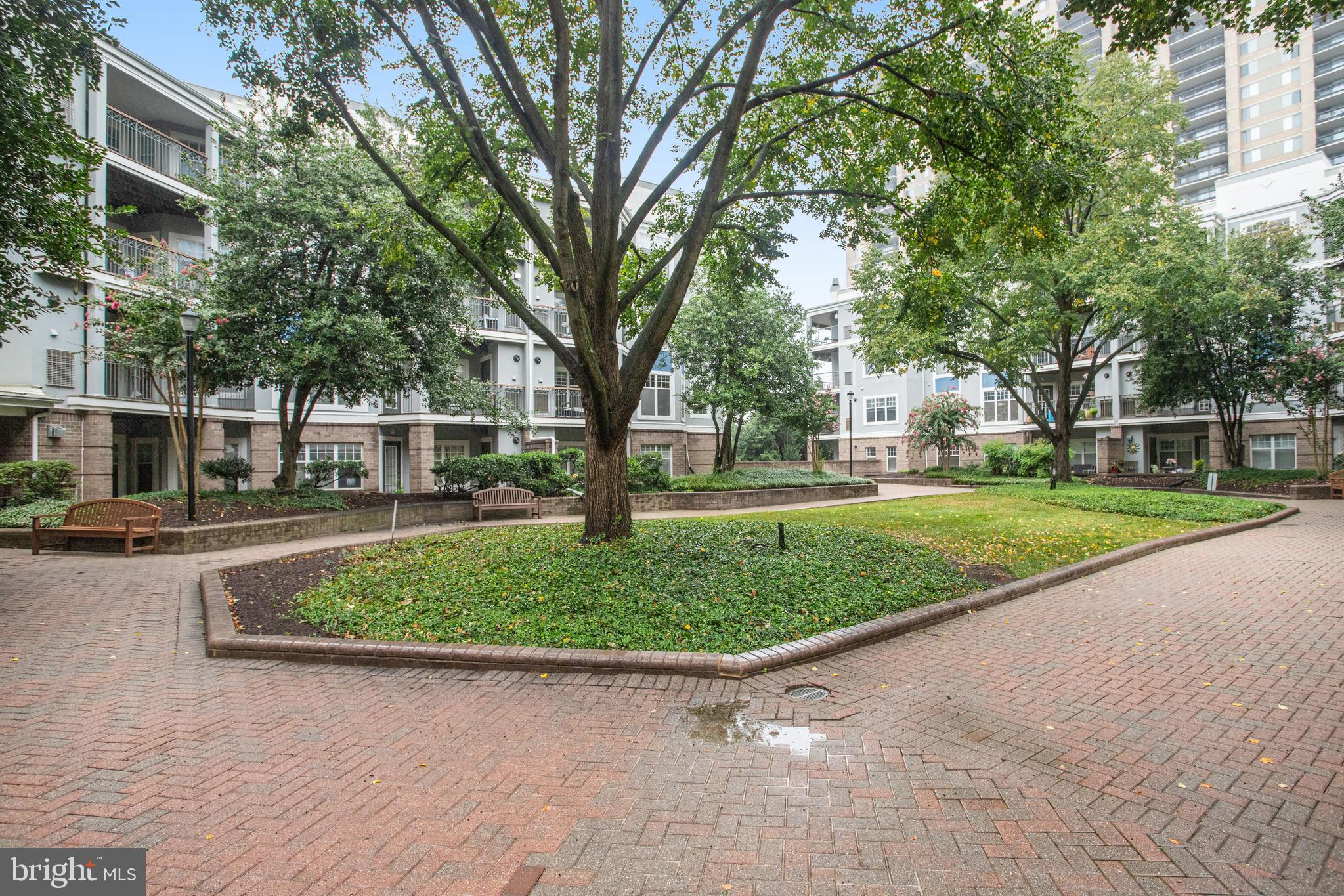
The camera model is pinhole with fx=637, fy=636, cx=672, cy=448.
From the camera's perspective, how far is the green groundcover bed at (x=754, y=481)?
21.9m

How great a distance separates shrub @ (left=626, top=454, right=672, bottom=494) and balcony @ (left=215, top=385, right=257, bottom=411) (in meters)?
13.6

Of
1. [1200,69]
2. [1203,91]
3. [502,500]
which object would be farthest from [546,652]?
[1200,69]

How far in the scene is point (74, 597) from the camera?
8203 mm

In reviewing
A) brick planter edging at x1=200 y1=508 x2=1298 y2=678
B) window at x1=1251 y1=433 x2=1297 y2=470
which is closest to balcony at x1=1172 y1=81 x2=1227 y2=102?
window at x1=1251 y1=433 x2=1297 y2=470

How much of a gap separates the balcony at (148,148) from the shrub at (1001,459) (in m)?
36.5

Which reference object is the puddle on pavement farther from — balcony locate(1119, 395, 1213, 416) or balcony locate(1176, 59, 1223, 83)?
balcony locate(1176, 59, 1223, 83)

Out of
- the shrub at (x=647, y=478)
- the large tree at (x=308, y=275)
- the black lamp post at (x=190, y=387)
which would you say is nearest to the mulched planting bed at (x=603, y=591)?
the black lamp post at (x=190, y=387)

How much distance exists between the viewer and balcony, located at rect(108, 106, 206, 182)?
17672mm

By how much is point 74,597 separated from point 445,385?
9.70m

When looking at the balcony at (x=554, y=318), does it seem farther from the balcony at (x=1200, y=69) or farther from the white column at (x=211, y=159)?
the balcony at (x=1200, y=69)

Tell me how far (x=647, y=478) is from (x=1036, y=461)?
2343 centimetres

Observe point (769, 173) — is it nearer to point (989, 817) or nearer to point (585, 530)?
point (585, 530)

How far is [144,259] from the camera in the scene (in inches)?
647

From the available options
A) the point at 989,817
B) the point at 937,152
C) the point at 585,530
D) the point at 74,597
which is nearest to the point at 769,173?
the point at 937,152
